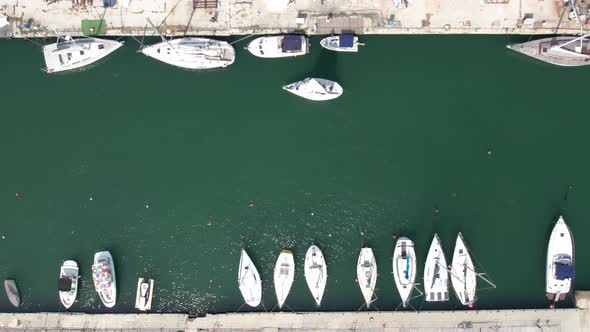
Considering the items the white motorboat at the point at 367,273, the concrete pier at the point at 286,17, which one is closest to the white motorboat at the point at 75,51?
the concrete pier at the point at 286,17

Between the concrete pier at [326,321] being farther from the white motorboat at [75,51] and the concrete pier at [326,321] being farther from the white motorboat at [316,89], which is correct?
A: the white motorboat at [75,51]

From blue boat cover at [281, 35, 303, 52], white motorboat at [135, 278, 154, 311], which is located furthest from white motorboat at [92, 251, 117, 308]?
blue boat cover at [281, 35, 303, 52]

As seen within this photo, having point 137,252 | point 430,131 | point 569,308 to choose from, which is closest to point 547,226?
point 569,308

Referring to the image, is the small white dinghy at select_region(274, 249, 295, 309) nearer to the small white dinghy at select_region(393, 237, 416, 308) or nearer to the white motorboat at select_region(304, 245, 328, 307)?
the white motorboat at select_region(304, 245, 328, 307)

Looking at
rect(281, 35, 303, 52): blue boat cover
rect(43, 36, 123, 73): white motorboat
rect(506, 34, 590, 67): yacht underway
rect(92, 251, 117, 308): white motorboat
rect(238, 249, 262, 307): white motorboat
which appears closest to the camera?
rect(506, 34, 590, 67): yacht underway

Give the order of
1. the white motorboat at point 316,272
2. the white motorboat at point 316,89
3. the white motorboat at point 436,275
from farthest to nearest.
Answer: the white motorboat at point 316,272, the white motorboat at point 436,275, the white motorboat at point 316,89

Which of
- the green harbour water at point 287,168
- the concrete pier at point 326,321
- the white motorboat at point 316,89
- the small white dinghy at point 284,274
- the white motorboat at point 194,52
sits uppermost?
the white motorboat at point 194,52
